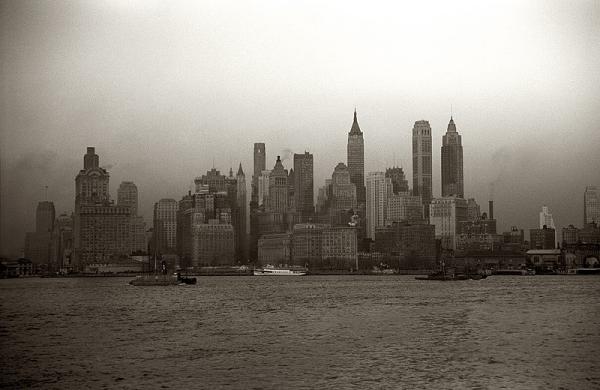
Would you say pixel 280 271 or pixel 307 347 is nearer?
pixel 307 347

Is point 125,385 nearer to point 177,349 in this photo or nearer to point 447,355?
point 177,349

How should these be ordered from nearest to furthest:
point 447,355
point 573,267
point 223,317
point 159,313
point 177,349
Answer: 1. point 447,355
2. point 177,349
3. point 223,317
4. point 159,313
5. point 573,267

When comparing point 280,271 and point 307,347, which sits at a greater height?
point 280,271

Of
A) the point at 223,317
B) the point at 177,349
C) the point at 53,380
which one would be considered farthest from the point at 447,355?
the point at 223,317

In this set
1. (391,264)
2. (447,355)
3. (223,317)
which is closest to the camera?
(447,355)

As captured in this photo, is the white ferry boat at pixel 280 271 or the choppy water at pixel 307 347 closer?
the choppy water at pixel 307 347

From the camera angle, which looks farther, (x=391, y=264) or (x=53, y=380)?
(x=391, y=264)

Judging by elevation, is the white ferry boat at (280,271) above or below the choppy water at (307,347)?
above
